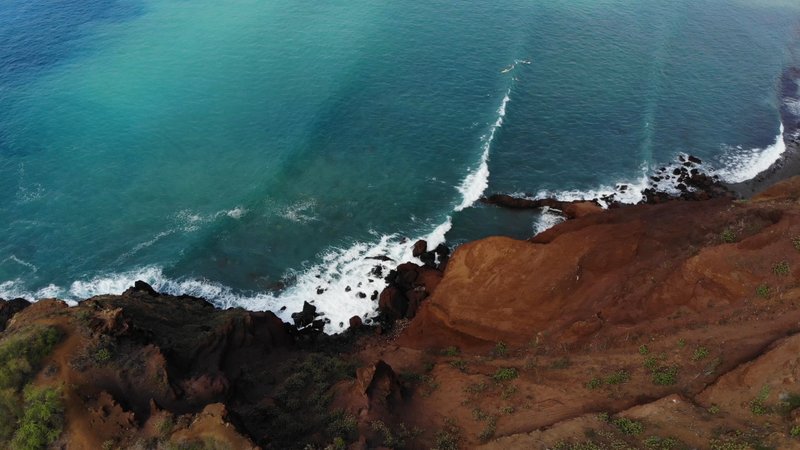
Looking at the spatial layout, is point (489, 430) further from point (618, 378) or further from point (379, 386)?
point (618, 378)

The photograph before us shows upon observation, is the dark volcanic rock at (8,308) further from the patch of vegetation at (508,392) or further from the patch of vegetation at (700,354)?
the patch of vegetation at (700,354)

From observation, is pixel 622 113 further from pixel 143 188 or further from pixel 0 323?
pixel 0 323

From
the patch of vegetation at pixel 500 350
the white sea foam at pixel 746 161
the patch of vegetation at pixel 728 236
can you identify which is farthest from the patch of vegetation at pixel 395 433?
the white sea foam at pixel 746 161

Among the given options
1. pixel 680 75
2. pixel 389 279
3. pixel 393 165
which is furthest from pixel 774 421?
pixel 680 75

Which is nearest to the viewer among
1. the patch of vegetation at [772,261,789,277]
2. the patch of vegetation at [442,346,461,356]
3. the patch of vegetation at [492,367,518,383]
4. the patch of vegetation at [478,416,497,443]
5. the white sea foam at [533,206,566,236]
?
the patch of vegetation at [478,416,497,443]

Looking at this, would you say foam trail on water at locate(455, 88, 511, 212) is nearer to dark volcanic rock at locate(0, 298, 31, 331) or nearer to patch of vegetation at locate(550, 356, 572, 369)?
patch of vegetation at locate(550, 356, 572, 369)

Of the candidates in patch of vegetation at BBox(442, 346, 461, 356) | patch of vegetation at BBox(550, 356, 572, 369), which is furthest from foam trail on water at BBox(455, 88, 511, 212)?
patch of vegetation at BBox(550, 356, 572, 369)
